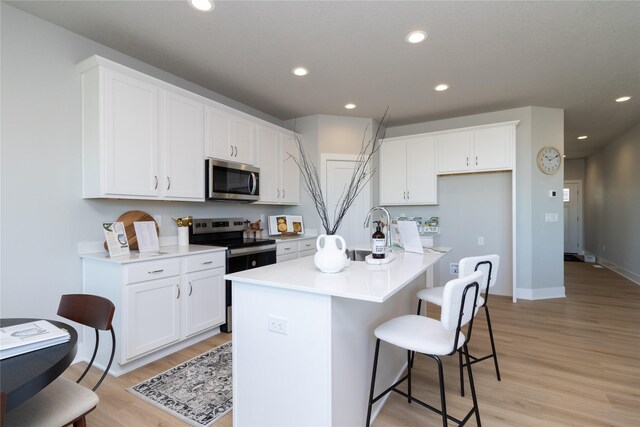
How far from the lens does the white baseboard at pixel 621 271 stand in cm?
523

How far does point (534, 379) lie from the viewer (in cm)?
228

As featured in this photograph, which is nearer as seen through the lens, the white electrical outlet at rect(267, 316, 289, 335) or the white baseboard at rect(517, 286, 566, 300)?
the white electrical outlet at rect(267, 316, 289, 335)

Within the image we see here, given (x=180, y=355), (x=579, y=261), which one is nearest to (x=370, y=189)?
(x=180, y=355)

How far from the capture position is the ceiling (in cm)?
227

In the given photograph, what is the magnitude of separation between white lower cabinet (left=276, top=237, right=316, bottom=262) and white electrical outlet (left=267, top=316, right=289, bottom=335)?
221 centimetres

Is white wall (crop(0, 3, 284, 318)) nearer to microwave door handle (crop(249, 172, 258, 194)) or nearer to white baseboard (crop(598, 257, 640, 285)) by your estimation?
microwave door handle (crop(249, 172, 258, 194))

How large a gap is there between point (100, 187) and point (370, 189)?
346 cm

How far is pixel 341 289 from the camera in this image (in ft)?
4.58

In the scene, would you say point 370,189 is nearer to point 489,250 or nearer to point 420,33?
point 489,250

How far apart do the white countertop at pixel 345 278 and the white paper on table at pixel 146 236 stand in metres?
1.48

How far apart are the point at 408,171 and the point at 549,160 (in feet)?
6.24

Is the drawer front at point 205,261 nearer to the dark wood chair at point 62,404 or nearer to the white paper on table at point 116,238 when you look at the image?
the white paper on table at point 116,238

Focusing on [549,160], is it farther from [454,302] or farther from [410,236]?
[454,302]

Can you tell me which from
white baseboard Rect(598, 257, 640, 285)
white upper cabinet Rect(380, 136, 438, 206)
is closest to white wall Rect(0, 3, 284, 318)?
Result: white upper cabinet Rect(380, 136, 438, 206)
